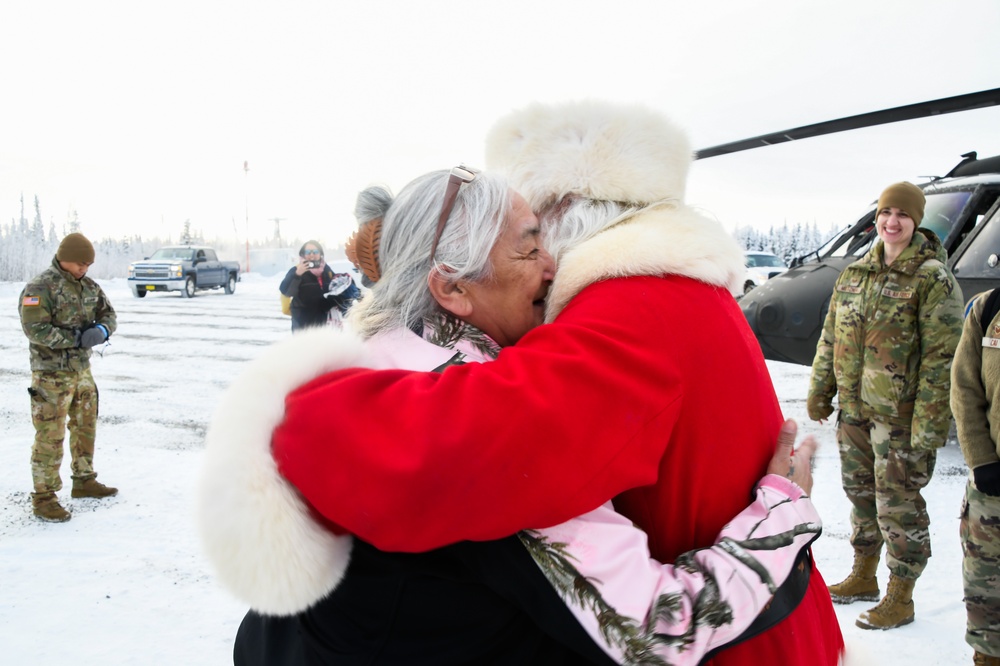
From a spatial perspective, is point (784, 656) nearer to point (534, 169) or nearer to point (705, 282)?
point (705, 282)

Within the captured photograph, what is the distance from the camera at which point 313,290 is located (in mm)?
7531

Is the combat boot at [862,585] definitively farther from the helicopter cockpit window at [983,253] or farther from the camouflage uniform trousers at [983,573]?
the helicopter cockpit window at [983,253]

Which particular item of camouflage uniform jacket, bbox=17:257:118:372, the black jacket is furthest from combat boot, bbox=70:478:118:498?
the black jacket

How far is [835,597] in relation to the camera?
152 inches

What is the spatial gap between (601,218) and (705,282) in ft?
0.83

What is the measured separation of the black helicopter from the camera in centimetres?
599

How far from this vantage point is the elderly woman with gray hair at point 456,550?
1.00 meters

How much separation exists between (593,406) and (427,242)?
1.70ft

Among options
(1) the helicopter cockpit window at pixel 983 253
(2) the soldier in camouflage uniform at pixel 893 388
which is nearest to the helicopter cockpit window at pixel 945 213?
(1) the helicopter cockpit window at pixel 983 253

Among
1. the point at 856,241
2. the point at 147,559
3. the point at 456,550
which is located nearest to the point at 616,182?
the point at 456,550

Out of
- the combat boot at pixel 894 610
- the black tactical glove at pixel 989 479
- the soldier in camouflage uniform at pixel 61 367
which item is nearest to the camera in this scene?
the black tactical glove at pixel 989 479

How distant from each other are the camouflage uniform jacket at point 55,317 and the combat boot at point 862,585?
5.58m

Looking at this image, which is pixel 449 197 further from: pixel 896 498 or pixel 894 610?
pixel 894 610

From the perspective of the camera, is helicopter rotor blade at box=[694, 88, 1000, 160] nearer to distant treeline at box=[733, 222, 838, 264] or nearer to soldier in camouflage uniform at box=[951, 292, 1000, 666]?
soldier in camouflage uniform at box=[951, 292, 1000, 666]
